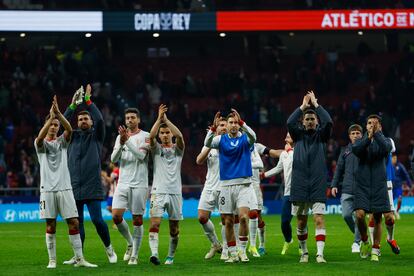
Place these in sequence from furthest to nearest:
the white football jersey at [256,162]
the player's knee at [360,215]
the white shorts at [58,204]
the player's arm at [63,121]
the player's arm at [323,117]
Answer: the white football jersey at [256,162] < the player's knee at [360,215] < the player's arm at [323,117] < the white shorts at [58,204] < the player's arm at [63,121]

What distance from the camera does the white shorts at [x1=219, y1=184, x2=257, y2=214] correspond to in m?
18.2

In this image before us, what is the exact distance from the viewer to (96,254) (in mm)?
20828

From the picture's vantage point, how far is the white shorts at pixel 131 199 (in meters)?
18.3

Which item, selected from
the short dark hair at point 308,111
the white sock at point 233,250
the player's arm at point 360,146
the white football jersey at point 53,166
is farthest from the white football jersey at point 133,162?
the player's arm at point 360,146

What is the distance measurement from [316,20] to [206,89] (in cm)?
559

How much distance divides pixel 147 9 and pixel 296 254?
25404mm

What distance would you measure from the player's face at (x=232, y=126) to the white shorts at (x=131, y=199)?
1.77m

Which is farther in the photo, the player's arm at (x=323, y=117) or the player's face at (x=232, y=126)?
the player's face at (x=232, y=126)

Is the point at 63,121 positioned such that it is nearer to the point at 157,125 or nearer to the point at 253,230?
the point at 157,125

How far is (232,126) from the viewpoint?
1830 centimetres

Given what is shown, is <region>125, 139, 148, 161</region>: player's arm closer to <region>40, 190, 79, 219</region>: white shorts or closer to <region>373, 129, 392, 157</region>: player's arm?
<region>40, 190, 79, 219</region>: white shorts

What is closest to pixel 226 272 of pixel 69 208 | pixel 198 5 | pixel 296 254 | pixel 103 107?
pixel 69 208

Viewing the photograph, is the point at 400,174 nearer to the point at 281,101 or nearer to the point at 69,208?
the point at 281,101

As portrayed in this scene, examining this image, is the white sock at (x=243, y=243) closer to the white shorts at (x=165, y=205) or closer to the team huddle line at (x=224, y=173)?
the team huddle line at (x=224, y=173)
